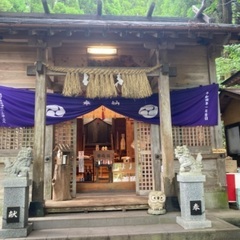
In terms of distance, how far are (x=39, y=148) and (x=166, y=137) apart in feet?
11.7

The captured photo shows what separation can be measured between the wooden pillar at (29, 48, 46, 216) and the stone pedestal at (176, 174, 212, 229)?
3.67 m

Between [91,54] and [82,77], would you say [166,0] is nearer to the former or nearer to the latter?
[91,54]

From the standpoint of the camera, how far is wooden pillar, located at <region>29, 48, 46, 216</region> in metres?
6.41

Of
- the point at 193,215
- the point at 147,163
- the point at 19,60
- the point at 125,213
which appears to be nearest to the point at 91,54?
the point at 19,60

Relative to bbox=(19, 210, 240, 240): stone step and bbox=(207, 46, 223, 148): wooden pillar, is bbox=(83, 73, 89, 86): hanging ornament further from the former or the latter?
bbox=(207, 46, 223, 148): wooden pillar

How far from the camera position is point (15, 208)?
18.1 ft

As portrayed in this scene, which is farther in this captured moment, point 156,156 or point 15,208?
point 156,156

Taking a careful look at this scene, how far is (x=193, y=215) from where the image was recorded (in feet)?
19.0

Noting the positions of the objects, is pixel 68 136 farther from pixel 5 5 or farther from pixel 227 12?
pixel 227 12

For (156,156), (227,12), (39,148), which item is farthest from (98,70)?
(227,12)

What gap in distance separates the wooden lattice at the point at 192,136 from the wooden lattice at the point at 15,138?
511cm

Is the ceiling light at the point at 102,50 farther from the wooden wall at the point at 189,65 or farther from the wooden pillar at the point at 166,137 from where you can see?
the wooden wall at the point at 189,65

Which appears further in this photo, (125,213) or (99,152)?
(99,152)

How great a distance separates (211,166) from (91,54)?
5862 millimetres
